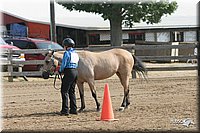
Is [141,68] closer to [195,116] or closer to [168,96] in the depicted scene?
[168,96]

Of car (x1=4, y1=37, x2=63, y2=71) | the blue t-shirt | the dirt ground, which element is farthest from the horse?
car (x1=4, y1=37, x2=63, y2=71)

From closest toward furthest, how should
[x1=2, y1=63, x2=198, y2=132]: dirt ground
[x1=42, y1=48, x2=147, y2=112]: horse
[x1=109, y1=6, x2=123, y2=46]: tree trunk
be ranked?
[x1=2, y1=63, x2=198, y2=132]: dirt ground < [x1=42, y1=48, x2=147, y2=112]: horse < [x1=109, y1=6, x2=123, y2=46]: tree trunk

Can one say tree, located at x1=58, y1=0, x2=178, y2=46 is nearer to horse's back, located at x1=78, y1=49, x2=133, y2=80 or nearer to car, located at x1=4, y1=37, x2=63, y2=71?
car, located at x1=4, y1=37, x2=63, y2=71

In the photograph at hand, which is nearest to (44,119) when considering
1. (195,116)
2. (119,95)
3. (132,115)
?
(132,115)

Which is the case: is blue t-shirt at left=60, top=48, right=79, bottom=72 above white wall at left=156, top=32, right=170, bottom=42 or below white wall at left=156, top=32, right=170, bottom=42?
below

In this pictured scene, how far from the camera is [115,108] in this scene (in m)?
11.3

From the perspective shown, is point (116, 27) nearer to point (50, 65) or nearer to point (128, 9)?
point (128, 9)

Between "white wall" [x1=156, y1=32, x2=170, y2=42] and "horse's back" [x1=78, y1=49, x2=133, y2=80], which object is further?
"white wall" [x1=156, y1=32, x2=170, y2=42]

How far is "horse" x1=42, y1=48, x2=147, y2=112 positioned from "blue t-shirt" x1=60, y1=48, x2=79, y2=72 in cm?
37

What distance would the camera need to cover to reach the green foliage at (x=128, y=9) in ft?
101

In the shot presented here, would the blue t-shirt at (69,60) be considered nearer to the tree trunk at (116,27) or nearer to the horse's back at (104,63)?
the horse's back at (104,63)

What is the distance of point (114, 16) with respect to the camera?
31.5 m

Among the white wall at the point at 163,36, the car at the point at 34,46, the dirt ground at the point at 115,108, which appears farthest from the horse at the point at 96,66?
the white wall at the point at 163,36

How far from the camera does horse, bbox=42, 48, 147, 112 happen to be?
1095 cm
